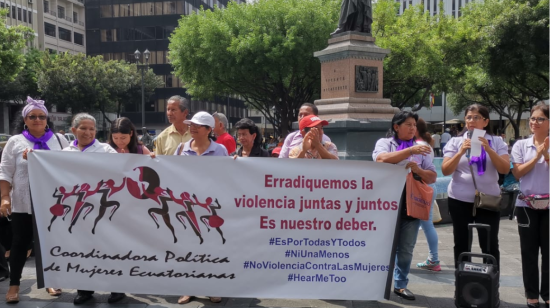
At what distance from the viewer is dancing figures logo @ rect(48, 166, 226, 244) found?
14.7ft

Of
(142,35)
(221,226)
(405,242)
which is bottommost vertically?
(405,242)

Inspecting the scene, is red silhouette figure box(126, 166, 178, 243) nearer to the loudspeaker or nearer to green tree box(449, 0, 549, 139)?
the loudspeaker

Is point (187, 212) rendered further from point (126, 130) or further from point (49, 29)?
point (49, 29)

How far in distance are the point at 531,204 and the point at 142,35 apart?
6186 centimetres

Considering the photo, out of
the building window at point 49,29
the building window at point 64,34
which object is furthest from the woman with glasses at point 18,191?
the building window at point 64,34

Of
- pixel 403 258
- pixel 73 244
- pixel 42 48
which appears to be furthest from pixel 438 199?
pixel 42 48

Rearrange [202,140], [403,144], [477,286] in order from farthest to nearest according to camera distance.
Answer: [202,140] → [403,144] → [477,286]

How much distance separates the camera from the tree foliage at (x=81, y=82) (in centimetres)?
4466

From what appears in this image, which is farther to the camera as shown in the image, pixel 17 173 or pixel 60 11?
pixel 60 11

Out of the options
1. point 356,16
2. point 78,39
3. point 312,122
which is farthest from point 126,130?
point 78,39

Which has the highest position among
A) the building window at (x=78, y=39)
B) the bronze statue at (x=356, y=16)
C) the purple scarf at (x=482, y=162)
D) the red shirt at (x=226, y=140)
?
the building window at (x=78, y=39)

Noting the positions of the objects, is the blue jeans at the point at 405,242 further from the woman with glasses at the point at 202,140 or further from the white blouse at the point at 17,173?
the white blouse at the point at 17,173

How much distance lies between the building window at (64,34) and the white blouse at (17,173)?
195 feet

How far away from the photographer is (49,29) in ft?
187
